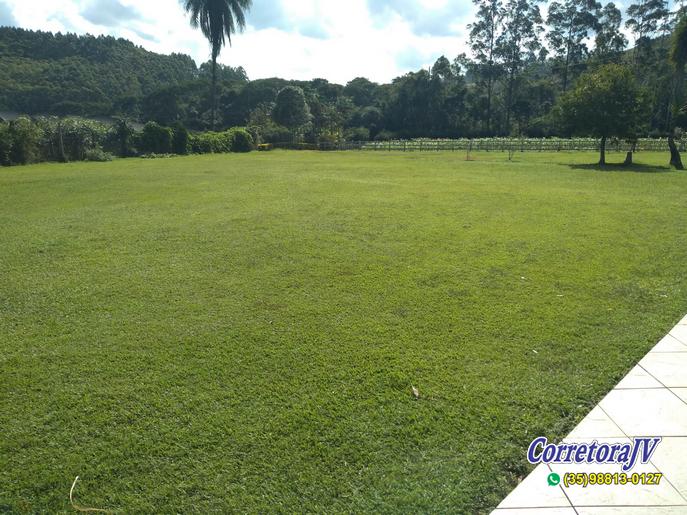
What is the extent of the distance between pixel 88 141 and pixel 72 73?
31217mm

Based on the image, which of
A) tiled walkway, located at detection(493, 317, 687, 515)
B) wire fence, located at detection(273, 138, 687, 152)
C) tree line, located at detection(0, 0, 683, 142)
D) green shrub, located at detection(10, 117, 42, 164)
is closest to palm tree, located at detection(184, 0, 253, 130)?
tree line, located at detection(0, 0, 683, 142)

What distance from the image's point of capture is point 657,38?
59.1 metres

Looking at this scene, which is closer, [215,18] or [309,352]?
[309,352]

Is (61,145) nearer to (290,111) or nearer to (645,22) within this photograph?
(290,111)

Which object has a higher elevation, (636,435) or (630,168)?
(630,168)

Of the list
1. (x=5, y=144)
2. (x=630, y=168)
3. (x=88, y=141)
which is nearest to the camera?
(x=630, y=168)

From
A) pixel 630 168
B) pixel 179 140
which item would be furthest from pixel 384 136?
pixel 630 168

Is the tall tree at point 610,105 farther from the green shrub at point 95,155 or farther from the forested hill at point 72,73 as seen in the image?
the forested hill at point 72,73

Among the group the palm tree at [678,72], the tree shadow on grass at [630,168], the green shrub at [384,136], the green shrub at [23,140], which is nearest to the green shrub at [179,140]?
the green shrub at [23,140]

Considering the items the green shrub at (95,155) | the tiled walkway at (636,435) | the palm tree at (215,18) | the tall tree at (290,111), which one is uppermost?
the palm tree at (215,18)

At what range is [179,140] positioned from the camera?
109 feet

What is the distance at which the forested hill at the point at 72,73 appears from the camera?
45.0 meters

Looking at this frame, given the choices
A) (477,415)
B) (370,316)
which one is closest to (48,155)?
(370,316)

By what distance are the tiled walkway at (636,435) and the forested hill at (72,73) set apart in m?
53.2
